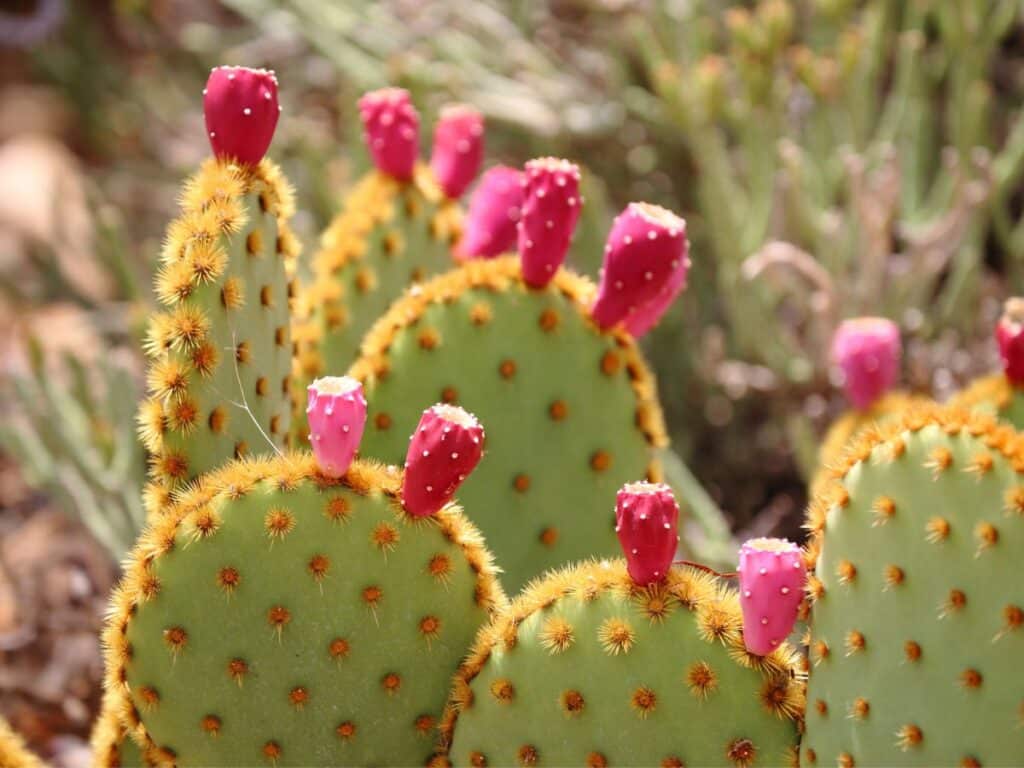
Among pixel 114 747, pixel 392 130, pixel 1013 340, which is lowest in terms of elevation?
pixel 114 747

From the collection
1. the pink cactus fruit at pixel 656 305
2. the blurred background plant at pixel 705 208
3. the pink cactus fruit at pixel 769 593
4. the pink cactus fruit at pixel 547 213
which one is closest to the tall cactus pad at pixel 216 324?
the pink cactus fruit at pixel 547 213

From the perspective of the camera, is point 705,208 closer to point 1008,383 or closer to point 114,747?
point 1008,383

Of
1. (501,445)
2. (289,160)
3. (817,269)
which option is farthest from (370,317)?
(289,160)

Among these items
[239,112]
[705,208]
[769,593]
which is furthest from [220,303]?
[705,208]

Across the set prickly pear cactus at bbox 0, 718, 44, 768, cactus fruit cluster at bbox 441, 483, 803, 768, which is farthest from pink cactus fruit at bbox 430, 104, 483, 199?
prickly pear cactus at bbox 0, 718, 44, 768

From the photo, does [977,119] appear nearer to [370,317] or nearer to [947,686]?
[370,317]

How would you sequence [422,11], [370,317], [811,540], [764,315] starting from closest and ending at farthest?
[811,540] < [370,317] < [764,315] < [422,11]
